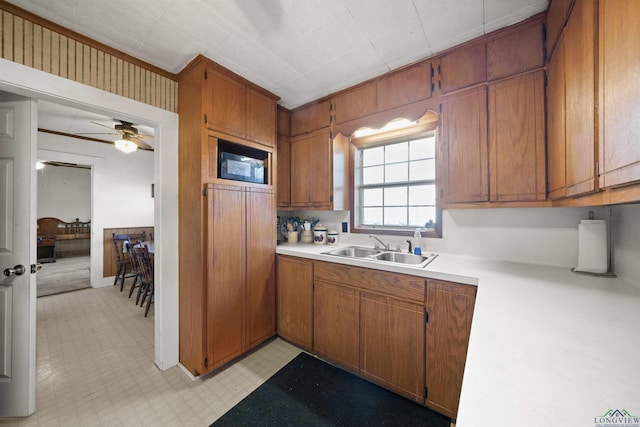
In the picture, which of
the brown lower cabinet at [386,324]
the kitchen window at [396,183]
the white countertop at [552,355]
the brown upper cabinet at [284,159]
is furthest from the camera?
the brown upper cabinet at [284,159]

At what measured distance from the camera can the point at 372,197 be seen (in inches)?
110

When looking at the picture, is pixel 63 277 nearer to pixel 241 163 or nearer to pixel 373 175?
pixel 241 163

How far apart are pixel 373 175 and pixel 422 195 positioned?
2.05ft

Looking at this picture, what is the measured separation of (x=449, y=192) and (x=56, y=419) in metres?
3.25

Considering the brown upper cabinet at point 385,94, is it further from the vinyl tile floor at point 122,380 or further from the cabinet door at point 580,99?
the vinyl tile floor at point 122,380

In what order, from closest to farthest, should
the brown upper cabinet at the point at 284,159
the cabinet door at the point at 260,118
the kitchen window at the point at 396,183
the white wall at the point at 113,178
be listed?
the cabinet door at the point at 260,118, the kitchen window at the point at 396,183, the brown upper cabinet at the point at 284,159, the white wall at the point at 113,178

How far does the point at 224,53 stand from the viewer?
6.15 ft

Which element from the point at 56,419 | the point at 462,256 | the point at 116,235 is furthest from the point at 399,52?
the point at 116,235

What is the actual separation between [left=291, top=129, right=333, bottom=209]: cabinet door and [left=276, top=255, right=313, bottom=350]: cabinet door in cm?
74

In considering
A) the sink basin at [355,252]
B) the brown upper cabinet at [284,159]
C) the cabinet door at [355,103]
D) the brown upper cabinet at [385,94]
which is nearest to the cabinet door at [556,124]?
the brown upper cabinet at [385,94]

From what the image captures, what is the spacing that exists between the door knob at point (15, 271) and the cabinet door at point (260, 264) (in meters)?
1.46

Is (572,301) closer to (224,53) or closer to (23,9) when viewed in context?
(224,53)

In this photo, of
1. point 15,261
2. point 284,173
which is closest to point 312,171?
point 284,173

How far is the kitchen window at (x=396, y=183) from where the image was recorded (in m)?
2.38
